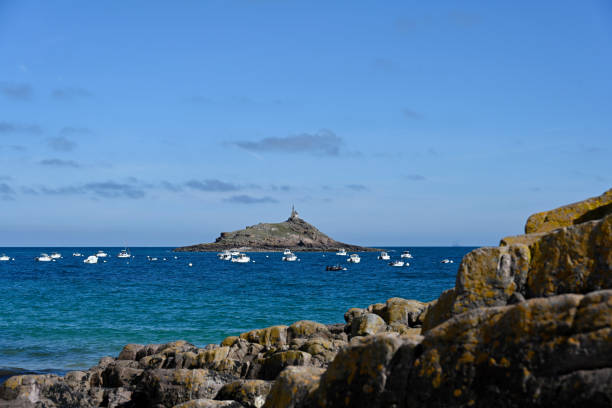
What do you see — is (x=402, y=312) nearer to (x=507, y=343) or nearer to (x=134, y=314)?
(x=507, y=343)

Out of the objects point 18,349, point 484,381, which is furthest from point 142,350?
point 484,381

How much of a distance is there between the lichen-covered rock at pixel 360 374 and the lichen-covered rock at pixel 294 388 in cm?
45

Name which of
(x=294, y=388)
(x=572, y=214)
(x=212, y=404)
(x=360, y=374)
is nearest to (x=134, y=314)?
(x=212, y=404)

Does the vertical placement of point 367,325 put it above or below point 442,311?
below

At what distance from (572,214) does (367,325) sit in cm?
1092

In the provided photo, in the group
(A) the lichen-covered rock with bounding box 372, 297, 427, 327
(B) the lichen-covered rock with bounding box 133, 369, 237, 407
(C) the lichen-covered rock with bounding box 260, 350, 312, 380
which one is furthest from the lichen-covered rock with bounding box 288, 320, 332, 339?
(B) the lichen-covered rock with bounding box 133, 369, 237, 407

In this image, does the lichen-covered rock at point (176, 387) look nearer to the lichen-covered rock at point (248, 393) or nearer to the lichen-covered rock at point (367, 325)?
the lichen-covered rock at point (248, 393)

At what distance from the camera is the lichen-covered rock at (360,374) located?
601 centimetres

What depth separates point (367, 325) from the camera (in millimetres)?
18828

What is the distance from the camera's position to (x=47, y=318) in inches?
1358

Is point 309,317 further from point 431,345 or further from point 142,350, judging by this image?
point 431,345

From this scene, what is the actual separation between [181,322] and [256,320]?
462 centimetres

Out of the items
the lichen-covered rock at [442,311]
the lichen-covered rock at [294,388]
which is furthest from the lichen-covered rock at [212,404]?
the lichen-covered rock at [442,311]

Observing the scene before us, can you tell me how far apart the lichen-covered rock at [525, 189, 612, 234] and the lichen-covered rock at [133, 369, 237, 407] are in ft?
26.8
